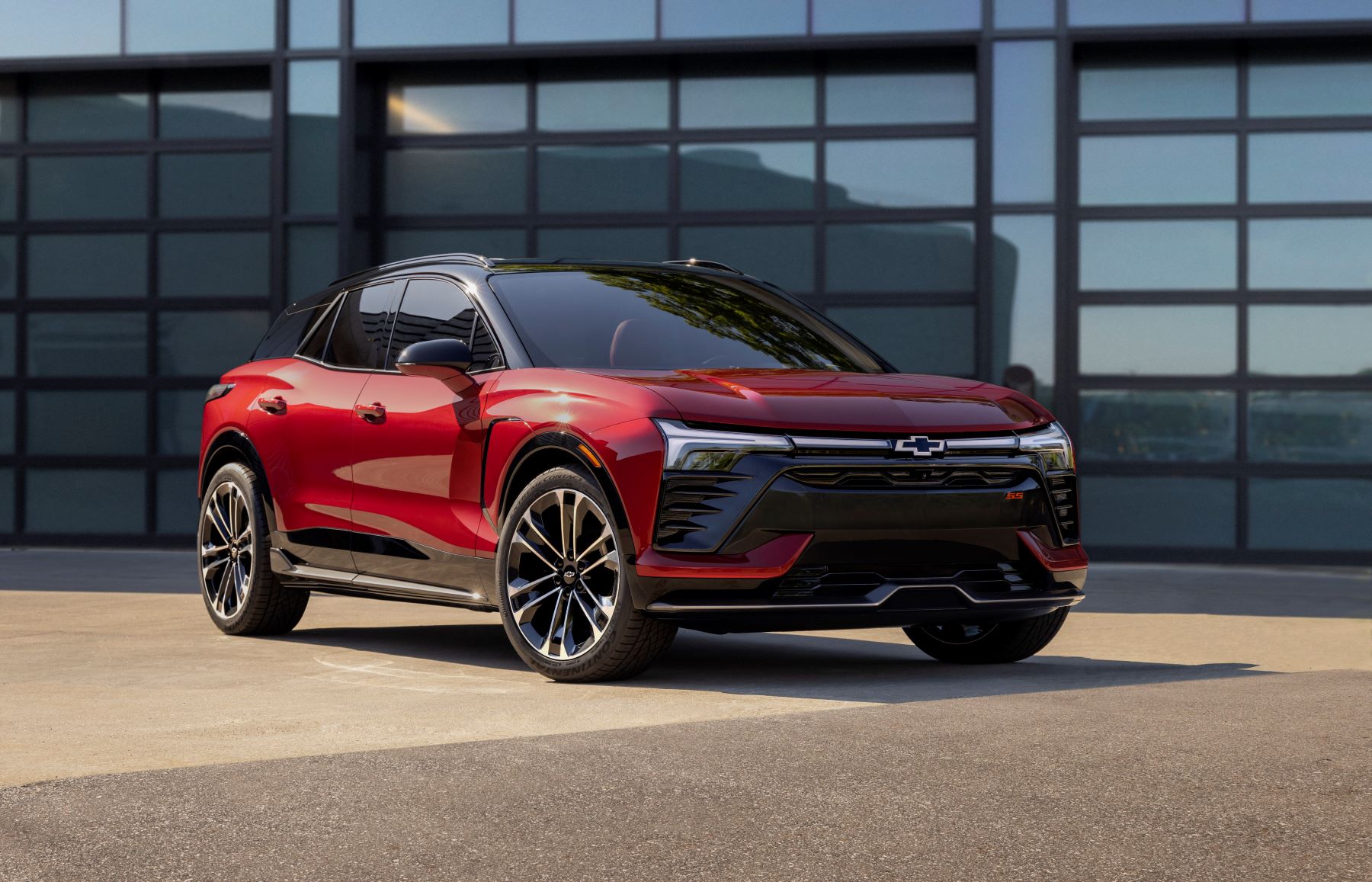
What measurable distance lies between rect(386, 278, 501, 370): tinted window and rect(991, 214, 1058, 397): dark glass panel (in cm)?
867

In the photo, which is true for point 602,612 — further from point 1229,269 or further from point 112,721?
point 1229,269

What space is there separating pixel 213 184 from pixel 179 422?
225 cm

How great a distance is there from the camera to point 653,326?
7090 millimetres

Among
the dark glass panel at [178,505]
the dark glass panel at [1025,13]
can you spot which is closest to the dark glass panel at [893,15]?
the dark glass panel at [1025,13]

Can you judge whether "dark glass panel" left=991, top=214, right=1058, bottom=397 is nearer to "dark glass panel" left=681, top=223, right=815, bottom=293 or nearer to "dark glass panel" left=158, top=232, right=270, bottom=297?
"dark glass panel" left=681, top=223, right=815, bottom=293

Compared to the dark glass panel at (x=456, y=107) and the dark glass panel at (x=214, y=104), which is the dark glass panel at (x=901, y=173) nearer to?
the dark glass panel at (x=456, y=107)

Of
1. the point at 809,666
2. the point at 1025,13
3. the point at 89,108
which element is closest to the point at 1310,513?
the point at 1025,13

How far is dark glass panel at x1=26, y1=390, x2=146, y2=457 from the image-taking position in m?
16.9

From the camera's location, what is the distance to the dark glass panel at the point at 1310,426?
15.2 m

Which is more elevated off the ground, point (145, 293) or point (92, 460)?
point (145, 293)

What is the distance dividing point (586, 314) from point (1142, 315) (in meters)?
9.57

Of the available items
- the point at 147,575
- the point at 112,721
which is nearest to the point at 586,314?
the point at 112,721

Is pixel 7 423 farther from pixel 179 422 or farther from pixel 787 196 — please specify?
pixel 787 196

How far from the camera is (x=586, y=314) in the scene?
23.3ft
